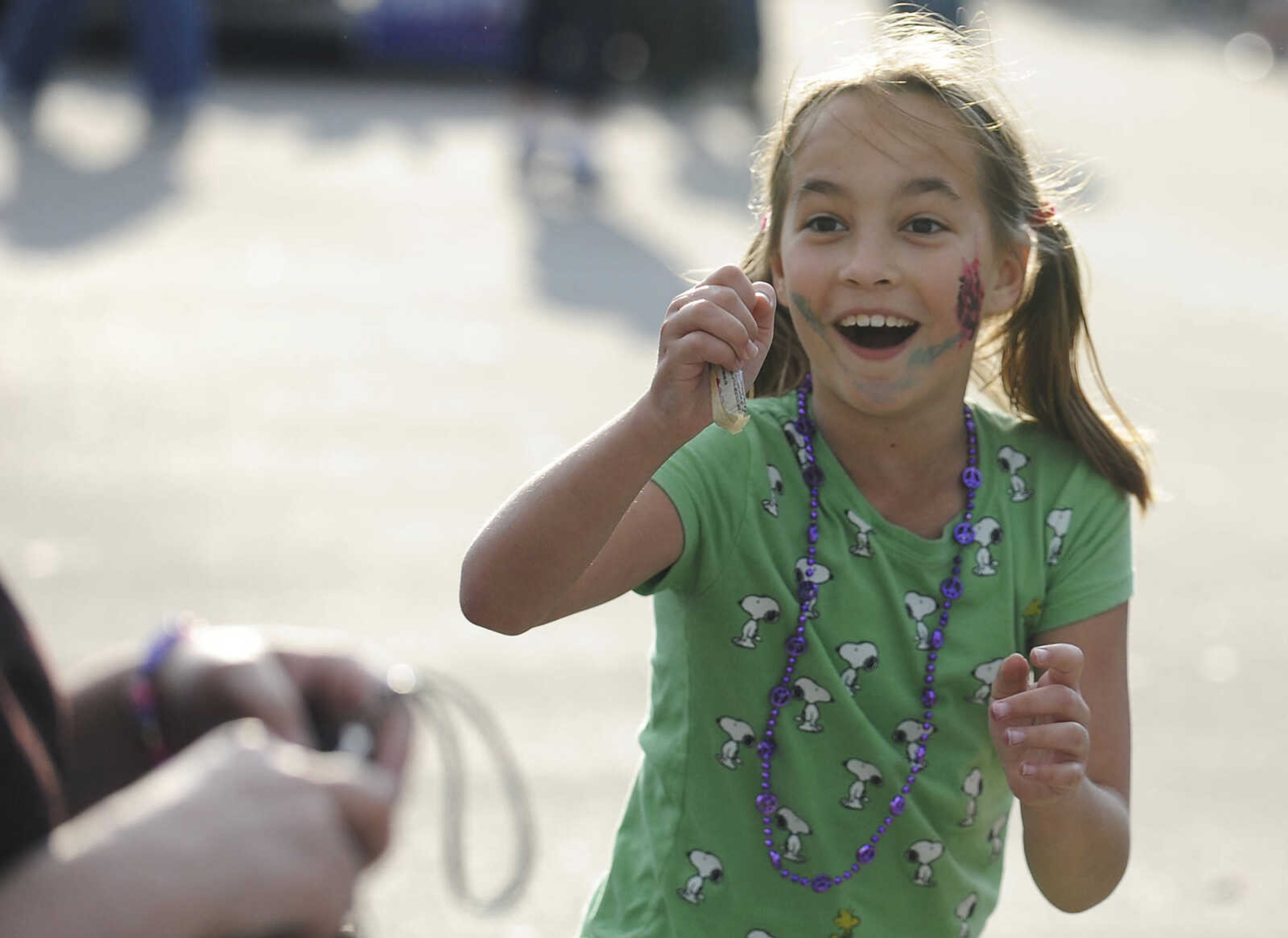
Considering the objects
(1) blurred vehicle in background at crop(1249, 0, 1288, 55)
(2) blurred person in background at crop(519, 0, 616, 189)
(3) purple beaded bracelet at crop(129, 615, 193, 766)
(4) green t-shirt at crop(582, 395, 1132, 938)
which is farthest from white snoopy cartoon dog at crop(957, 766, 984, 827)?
(1) blurred vehicle in background at crop(1249, 0, 1288, 55)

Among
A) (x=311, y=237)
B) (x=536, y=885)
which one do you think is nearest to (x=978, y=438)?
(x=536, y=885)

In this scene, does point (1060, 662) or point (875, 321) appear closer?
point (1060, 662)

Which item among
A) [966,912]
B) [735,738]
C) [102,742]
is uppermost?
[735,738]

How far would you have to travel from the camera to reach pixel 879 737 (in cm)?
210

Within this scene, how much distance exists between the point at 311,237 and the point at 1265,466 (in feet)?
16.5

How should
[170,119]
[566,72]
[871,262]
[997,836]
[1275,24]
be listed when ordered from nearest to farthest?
[871,262]
[997,836]
[566,72]
[170,119]
[1275,24]

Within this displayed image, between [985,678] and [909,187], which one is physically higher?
[909,187]

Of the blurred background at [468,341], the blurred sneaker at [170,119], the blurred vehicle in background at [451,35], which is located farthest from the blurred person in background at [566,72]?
the blurred vehicle in background at [451,35]

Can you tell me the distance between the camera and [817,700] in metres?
2.10

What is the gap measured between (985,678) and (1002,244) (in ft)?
1.77

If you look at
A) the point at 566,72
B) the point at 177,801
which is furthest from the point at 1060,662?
the point at 566,72

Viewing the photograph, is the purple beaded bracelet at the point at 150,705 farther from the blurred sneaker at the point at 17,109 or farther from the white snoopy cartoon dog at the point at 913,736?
the blurred sneaker at the point at 17,109

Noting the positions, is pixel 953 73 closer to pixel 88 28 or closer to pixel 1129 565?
pixel 1129 565

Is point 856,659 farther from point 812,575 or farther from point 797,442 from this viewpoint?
point 797,442
